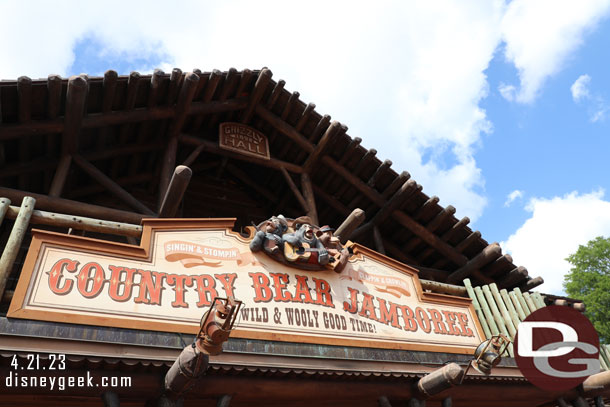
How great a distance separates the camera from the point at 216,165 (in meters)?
10.2

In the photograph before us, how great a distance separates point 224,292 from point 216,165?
5510mm

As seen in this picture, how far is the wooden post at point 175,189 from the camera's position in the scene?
5.67 meters

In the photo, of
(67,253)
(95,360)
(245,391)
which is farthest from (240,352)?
(67,253)

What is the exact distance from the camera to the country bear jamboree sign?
14.4 ft

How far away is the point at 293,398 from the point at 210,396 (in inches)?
33.3

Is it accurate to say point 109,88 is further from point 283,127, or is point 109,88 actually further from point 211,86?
point 283,127

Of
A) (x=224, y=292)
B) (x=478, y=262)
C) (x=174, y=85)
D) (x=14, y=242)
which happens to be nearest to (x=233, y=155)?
(x=174, y=85)

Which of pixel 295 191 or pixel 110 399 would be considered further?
pixel 295 191

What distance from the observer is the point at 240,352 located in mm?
4527

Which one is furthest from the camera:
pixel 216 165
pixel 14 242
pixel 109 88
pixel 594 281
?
pixel 594 281

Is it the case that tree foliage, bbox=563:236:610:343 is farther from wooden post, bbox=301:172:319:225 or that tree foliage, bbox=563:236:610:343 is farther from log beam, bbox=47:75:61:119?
log beam, bbox=47:75:61:119

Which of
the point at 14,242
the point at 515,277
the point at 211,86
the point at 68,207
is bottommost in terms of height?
the point at 14,242

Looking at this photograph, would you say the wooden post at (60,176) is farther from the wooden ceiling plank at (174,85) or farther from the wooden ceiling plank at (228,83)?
the wooden ceiling plank at (228,83)

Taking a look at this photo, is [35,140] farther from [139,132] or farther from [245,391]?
[245,391]
